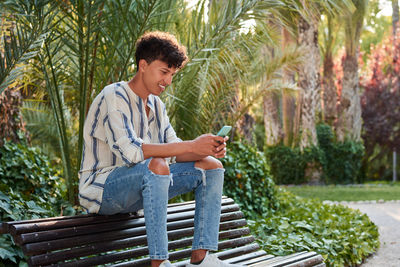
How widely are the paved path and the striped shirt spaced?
3179 millimetres

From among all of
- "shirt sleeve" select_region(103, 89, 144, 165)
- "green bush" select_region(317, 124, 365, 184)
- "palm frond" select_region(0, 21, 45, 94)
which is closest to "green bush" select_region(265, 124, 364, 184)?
"green bush" select_region(317, 124, 365, 184)

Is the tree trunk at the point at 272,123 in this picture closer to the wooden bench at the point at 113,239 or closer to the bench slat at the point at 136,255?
the wooden bench at the point at 113,239

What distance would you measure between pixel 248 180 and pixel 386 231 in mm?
1990

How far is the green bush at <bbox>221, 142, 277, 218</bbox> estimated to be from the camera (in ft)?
21.8

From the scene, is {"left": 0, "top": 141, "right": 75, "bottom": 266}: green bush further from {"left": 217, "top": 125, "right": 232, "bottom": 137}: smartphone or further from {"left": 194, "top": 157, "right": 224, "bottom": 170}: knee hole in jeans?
{"left": 217, "top": 125, "right": 232, "bottom": 137}: smartphone

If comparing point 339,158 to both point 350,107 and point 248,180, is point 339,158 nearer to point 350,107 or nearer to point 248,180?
point 350,107

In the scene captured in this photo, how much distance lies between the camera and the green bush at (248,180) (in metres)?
6.65

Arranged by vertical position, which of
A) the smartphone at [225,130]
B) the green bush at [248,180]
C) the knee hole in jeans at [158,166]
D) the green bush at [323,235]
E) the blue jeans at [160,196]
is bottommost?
the green bush at [323,235]

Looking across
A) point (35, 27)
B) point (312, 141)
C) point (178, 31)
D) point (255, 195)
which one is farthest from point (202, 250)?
point (312, 141)

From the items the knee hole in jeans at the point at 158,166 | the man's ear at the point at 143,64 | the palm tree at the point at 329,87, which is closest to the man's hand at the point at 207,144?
the knee hole in jeans at the point at 158,166

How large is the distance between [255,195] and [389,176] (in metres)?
14.2

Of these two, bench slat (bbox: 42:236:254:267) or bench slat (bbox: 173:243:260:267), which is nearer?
bench slat (bbox: 42:236:254:267)

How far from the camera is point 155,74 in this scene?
9.07 ft

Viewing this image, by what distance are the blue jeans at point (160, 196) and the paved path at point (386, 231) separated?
2.74 meters
